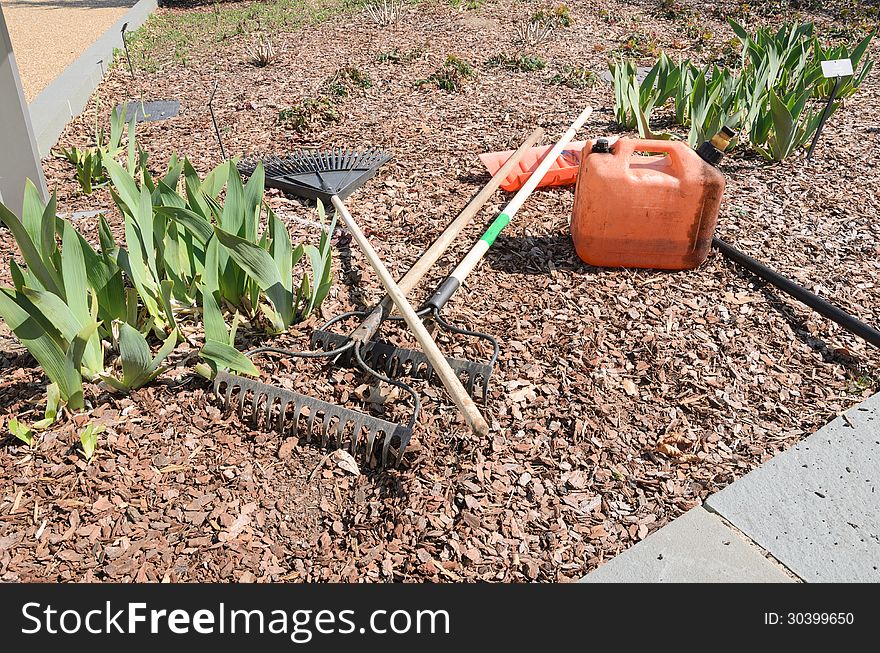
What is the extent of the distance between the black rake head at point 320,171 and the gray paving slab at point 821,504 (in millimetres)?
2475

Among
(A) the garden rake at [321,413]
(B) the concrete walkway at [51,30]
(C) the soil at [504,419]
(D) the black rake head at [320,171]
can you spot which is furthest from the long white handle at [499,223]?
(B) the concrete walkway at [51,30]

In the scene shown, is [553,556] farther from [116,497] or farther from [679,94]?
[679,94]

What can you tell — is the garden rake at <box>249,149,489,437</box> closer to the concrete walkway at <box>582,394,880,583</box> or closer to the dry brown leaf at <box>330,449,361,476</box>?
the dry brown leaf at <box>330,449,361,476</box>

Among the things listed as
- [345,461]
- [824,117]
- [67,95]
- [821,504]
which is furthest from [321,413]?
[67,95]

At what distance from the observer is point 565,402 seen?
8.01 feet

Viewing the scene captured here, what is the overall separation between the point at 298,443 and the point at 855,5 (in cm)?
849

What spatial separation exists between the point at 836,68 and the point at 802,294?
1803 mm

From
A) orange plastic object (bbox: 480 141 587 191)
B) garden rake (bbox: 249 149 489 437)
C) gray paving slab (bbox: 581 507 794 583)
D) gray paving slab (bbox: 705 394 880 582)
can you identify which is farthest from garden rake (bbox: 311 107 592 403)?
orange plastic object (bbox: 480 141 587 191)

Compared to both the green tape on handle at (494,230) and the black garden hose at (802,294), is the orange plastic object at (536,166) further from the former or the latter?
the black garden hose at (802,294)

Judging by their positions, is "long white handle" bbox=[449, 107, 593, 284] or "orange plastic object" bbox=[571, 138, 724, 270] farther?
"orange plastic object" bbox=[571, 138, 724, 270]

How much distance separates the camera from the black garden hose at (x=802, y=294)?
2666mm

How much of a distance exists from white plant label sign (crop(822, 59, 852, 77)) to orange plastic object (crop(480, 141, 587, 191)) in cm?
137

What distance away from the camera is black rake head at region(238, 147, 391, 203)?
3809mm

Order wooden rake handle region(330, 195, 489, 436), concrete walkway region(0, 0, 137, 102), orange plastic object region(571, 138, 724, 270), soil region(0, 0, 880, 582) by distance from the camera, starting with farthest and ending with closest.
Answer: concrete walkway region(0, 0, 137, 102) → orange plastic object region(571, 138, 724, 270) → wooden rake handle region(330, 195, 489, 436) → soil region(0, 0, 880, 582)
